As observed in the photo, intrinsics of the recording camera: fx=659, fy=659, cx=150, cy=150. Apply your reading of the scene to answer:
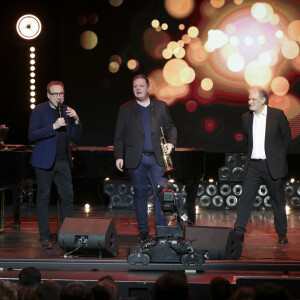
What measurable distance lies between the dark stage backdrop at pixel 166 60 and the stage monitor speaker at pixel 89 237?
4930 mm

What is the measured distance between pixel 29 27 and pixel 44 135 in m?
4.73

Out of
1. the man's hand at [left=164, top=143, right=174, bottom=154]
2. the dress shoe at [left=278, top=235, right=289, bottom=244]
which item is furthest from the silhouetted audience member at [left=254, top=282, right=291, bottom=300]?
the dress shoe at [left=278, top=235, right=289, bottom=244]

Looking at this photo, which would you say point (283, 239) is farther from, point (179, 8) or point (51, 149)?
point (179, 8)

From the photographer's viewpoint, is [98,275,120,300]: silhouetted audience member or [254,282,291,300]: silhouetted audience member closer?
[254,282,291,300]: silhouetted audience member

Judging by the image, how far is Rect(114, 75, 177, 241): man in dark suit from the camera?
267 inches

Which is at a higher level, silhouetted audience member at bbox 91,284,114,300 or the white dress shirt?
the white dress shirt

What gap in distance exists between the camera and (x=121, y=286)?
5.16 m

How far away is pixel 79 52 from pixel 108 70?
58cm

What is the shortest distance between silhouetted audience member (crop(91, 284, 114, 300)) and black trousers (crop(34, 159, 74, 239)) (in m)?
3.14

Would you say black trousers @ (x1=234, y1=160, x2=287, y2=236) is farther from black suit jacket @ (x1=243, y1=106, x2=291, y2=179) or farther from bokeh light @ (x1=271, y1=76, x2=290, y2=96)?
bokeh light @ (x1=271, y1=76, x2=290, y2=96)

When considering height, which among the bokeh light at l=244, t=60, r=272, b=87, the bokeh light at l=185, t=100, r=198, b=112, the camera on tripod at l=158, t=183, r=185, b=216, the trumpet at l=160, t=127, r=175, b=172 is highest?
the bokeh light at l=244, t=60, r=272, b=87

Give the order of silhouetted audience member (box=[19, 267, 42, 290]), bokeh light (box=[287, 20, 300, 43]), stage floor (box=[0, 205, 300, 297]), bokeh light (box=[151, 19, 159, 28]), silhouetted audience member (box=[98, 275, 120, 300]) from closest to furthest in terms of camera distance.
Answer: silhouetted audience member (box=[98, 275, 120, 300]) → silhouetted audience member (box=[19, 267, 42, 290]) → stage floor (box=[0, 205, 300, 297]) → bokeh light (box=[287, 20, 300, 43]) → bokeh light (box=[151, 19, 159, 28])

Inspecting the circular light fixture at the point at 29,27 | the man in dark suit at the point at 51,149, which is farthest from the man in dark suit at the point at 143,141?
the circular light fixture at the point at 29,27

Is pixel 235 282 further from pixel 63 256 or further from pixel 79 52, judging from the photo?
pixel 79 52
